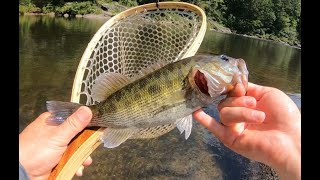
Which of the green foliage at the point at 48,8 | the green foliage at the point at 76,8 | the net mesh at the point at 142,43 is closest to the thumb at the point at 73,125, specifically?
the net mesh at the point at 142,43

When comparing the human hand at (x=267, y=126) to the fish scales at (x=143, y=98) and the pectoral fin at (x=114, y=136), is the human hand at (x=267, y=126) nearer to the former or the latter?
the fish scales at (x=143, y=98)

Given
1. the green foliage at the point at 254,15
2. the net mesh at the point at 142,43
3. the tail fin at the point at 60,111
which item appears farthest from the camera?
the green foliage at the point at 254,15

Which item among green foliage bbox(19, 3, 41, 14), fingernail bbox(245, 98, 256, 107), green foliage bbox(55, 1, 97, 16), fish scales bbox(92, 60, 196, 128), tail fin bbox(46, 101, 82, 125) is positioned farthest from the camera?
green foliage bbox(55, 1, 97, 16)

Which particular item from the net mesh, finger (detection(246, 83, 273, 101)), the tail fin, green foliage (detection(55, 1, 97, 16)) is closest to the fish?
the tail fin

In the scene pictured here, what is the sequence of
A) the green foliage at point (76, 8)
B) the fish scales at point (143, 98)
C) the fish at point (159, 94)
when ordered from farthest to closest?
the green foliage at point (76, 8) → the fish scales at point (143, 98) → the fish at point (159, 94)

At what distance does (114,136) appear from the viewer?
3.76 m

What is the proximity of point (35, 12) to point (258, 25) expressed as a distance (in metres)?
59.9

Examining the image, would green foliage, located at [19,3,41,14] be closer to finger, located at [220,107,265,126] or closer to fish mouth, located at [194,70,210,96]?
fish mouth, located at [194,70,210,96]

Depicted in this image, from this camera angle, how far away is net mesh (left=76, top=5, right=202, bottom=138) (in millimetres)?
4859

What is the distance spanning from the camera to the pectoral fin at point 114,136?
3.73 m

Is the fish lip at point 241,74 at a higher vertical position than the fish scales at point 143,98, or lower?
higher

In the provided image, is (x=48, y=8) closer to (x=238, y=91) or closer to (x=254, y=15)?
(x=254, y=15)
